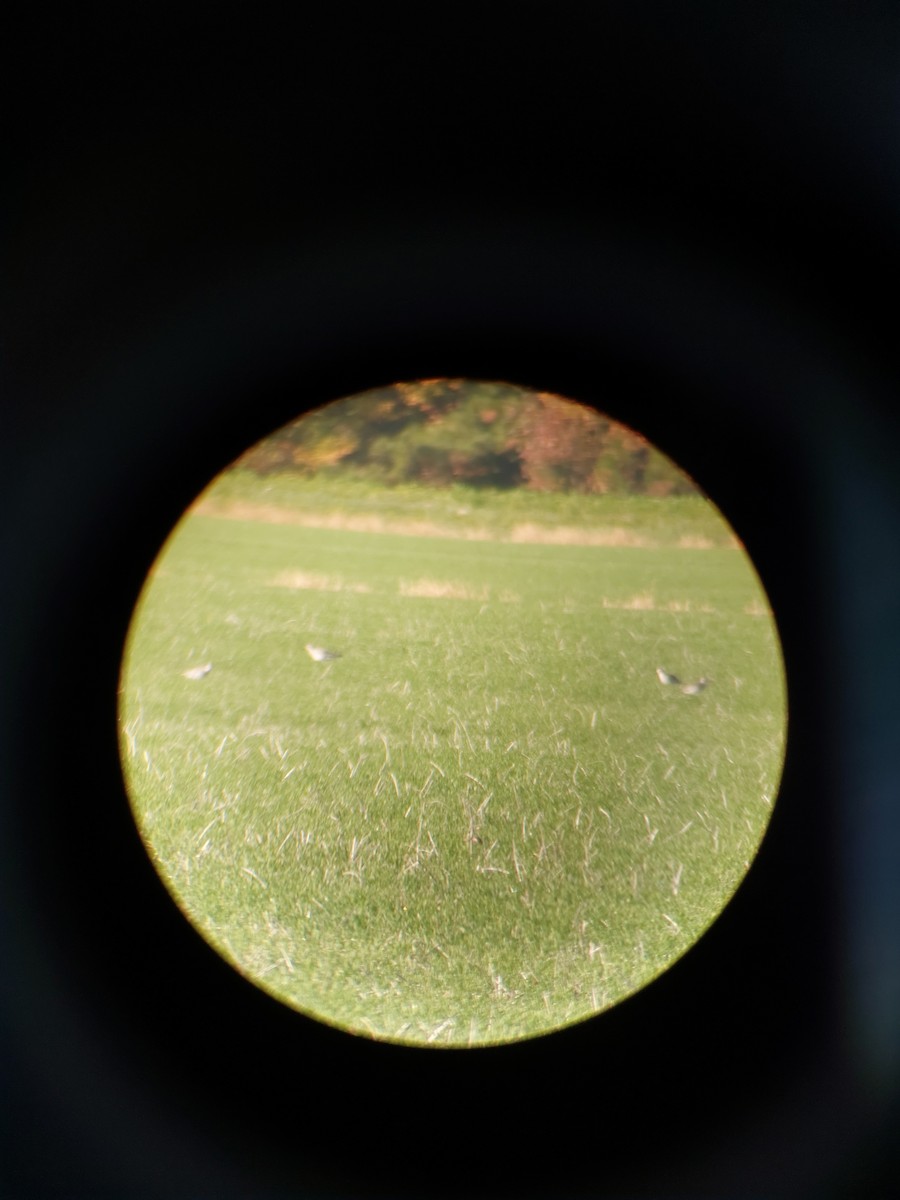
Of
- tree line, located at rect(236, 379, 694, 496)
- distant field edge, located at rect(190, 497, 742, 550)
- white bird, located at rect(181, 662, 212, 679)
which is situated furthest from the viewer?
distant field edge, located at rect(190, 497, 742, 550)

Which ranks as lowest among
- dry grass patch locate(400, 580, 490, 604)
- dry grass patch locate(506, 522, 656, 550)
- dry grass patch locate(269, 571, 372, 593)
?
dry grass patch locate(400, 580, 490, 604)

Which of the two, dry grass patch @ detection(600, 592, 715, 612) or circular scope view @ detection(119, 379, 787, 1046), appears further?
dry grass patch @ detection(600, 592, 715, 612)

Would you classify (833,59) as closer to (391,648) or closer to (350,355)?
(350,355)

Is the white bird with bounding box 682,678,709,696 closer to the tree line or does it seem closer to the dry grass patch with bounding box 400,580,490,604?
the tree line

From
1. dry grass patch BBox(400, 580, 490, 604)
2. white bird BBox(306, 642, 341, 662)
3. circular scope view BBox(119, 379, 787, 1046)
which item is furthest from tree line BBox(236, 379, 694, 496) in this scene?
white bird BBox(306, 642, 341, 662)

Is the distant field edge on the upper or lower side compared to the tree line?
lower

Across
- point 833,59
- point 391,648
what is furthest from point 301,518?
point 833,59

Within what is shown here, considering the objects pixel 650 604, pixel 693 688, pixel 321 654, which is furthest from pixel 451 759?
pixel 650 604
